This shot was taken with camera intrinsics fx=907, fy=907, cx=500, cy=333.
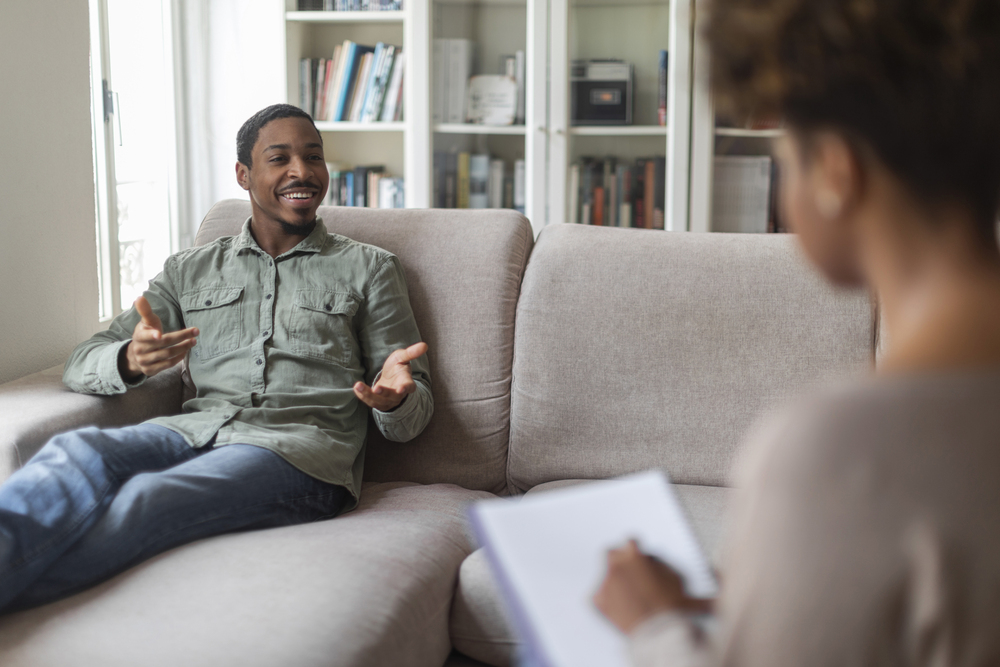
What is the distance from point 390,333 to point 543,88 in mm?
1554

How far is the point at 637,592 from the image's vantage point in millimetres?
576

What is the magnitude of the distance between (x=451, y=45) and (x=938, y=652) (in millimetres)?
2833

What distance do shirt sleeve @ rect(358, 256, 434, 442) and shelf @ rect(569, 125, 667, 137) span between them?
145 cm

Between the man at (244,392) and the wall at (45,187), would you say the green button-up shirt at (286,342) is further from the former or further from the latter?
the wall at (45,187)

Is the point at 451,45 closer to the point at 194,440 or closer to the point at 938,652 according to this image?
the point at 194,440

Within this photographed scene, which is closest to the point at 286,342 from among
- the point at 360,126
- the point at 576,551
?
the point at 576,551

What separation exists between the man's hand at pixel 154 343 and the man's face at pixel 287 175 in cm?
34

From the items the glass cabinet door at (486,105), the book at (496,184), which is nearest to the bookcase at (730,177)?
the glass cabinet door at (486,105)

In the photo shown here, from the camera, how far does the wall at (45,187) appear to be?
5.73 ft

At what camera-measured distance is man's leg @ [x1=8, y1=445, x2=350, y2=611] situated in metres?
1.19

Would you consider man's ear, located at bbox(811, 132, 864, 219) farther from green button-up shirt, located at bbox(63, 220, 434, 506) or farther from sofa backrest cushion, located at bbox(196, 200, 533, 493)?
sofa backrest cushion, located at bbox(196, 200, 533, 493)

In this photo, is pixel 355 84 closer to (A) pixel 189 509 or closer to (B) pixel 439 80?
(B) pixel 439 80

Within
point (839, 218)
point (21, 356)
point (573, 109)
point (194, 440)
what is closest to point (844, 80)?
point (839, 218)

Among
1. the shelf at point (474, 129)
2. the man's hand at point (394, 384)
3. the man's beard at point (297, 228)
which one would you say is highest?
the shelf at point (474, 129)
